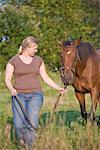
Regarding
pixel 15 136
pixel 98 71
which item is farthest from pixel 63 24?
pixel 15 136

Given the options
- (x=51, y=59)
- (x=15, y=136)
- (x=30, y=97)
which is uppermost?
(x=30, y=97)

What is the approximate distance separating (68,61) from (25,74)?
1394mm

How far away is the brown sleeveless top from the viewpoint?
7.06 meters

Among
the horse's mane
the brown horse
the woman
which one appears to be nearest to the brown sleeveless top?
the woman

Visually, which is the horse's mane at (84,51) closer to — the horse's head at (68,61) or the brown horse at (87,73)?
the brown horse at (87,73)

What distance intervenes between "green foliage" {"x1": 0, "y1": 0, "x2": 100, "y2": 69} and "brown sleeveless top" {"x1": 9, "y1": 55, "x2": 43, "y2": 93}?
13907 millimetres

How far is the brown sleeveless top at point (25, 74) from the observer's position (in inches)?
278

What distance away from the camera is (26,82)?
279 inches

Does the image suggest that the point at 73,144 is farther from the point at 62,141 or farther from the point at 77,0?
the point at 77,0

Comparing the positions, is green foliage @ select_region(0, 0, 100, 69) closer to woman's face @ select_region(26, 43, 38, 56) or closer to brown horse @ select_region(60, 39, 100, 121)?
brown horse @ select_region(60, 39, 100, 121)

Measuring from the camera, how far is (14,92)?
6895mm

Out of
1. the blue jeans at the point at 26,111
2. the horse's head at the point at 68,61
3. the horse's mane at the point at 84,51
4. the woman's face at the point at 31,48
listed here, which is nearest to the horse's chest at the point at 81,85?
the horse's mane at the point at 84,51

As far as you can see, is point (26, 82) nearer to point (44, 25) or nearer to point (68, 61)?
point (68, 61)

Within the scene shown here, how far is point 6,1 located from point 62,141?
18.7m
